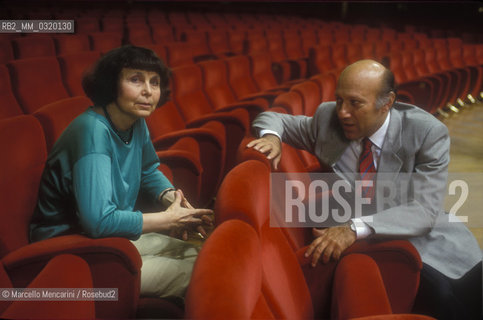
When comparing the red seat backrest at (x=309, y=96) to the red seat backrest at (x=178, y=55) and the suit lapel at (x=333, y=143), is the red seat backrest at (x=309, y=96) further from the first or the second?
the red seat backrest at (x=178, y=55)

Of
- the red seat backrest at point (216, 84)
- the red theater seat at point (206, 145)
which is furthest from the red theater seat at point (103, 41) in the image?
the red theater seat at point (206, 145)

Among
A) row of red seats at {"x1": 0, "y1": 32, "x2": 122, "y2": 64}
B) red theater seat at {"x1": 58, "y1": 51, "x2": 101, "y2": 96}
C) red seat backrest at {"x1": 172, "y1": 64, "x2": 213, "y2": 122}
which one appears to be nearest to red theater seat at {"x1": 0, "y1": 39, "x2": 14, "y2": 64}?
row of red seats at {"x1": 0, "y1": 32, "x2": 122, "y2": 64}

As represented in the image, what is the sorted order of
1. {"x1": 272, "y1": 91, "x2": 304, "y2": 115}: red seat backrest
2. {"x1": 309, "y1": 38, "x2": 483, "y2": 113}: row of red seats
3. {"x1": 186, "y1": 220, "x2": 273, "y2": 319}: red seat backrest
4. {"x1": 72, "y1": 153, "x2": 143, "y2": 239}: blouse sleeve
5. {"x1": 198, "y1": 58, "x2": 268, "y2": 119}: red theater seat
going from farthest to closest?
{"x1": 309, "y1": 38, "x2": 483, "y2": 113}: row of red seats → {"x1": 198, "y1": 58, "x2": 268, "y2": 119}: red theater seat → {"x1": 272, "y1": 91, "x2": 304, "y2": 115}: red seat backrest → {"x1": 72, "y1": 153, "x2": 143, "y2": 239}: blouse sleeve → {"x1": 186, "y1": 220, "x2": 273, "y2": 319}: red seat backrest

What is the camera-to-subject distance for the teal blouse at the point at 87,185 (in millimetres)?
270

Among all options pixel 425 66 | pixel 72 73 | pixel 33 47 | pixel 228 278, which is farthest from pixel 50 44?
pixel 425 66

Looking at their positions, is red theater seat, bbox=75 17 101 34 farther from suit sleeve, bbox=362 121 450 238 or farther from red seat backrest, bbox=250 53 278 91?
suit sleeve, bbox=362 121 450 238

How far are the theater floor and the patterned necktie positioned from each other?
208 mm

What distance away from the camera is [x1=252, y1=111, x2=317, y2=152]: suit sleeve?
410 millimetres

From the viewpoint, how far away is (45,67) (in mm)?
577

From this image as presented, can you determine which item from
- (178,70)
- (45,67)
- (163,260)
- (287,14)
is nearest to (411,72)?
(178,70)

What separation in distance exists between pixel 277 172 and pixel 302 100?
22 centimetres

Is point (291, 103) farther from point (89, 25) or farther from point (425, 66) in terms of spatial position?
point (425, 66)

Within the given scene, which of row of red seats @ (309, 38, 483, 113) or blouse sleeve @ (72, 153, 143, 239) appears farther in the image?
row of red seats @ (309, 38, 483, 113)

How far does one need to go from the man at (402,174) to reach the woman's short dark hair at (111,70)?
10cm
